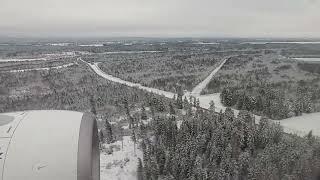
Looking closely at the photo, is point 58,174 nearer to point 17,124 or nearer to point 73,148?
point 73,148

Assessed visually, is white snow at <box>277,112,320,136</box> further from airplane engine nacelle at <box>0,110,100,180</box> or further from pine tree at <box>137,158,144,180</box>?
airplane engine nacelle at <box>0,110,100,180</box>

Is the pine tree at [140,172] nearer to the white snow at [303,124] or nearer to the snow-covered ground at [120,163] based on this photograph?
the snow-covered ground at [120,163]

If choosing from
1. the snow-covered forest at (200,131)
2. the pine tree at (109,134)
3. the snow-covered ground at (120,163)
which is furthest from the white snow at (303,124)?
the pine tree at (109,134)

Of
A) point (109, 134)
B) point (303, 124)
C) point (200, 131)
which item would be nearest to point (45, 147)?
point (200, 131)

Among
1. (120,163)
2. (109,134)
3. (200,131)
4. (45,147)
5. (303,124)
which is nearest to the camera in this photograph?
(45,147)

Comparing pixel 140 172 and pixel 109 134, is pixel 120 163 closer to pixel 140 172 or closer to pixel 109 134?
pixel 140 172

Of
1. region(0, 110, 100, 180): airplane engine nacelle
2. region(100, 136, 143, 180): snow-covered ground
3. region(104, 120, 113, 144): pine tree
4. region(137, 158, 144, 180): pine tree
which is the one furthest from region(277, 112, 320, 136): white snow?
region(0, 110, 100, 180): airplane engine nacelle
